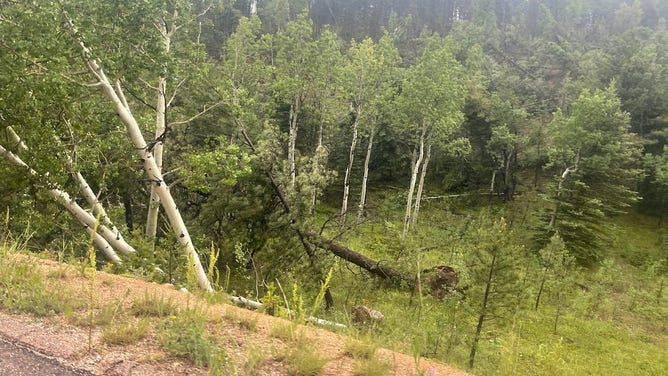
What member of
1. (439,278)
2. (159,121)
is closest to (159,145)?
(159,121)

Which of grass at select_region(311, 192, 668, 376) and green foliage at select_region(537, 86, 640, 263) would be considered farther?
green foliage at select_region(537, 86, 640, 263)

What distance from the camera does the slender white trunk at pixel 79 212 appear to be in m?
7.87

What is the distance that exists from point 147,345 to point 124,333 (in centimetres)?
21

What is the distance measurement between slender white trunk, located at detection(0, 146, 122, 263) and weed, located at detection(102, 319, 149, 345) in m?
5.24

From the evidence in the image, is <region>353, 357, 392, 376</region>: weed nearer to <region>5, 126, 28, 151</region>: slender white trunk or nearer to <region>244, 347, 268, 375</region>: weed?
<region>244, 347, 268, 375</region>: weed

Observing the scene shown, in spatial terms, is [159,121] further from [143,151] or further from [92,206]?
[92,206]

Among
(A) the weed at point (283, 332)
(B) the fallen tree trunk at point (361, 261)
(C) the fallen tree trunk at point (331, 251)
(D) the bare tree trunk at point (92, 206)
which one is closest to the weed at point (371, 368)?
(A) the weed at point (283, 332)

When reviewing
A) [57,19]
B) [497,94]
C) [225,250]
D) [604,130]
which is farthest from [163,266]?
[497,94]

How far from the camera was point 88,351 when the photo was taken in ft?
11.0

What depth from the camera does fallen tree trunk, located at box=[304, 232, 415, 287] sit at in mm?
12109

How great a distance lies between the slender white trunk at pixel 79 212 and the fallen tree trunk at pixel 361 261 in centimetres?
481

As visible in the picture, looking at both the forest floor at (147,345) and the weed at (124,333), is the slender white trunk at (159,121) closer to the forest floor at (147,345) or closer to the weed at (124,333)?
the forest floor at (147,345)

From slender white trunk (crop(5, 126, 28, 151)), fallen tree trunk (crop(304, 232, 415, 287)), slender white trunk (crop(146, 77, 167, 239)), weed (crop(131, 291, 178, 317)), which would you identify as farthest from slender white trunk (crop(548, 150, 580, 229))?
weed (crop(131, 291, 178, 317))

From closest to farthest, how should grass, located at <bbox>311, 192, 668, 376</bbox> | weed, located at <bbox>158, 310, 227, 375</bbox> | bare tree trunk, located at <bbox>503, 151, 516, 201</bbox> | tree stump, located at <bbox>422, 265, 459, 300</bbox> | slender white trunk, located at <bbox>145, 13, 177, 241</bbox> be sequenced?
weed, located at <bbox>158, 310, 227, 375</bbox>
grass, located at <bbox>311, 192, 668, 376</bbox>
slender white trunk, located at <bbox>145, 13, 177, 241</bbox>
tree stump, located at <bbox>422, 265, 459, 300</bbox>
bare tree trunk, located at <bbox>503, 151, 516, 201</bbox>
